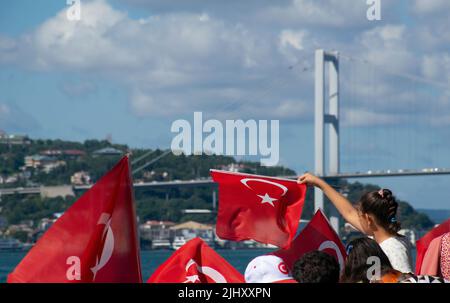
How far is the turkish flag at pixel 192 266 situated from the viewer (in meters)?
3.98

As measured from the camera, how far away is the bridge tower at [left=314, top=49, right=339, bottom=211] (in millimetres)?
38719

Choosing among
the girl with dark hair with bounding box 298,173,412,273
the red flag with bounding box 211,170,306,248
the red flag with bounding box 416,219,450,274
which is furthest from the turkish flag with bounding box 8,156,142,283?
the red flag with bounding box 416,219,450,274

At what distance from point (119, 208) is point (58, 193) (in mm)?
48983

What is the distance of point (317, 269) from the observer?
284cm

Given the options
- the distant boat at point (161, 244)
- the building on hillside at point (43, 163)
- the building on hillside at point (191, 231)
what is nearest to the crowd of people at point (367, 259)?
the building on hillside at point (191, 231)

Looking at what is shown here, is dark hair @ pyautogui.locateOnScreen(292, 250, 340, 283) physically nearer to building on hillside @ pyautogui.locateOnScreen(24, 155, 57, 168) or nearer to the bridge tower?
the bridge tower

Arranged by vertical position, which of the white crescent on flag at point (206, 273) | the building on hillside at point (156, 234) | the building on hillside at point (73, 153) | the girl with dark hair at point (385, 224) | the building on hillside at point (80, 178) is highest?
the building on hillside at point (73, 153)

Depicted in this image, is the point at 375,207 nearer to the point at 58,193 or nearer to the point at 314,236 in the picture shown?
the point at 314,236

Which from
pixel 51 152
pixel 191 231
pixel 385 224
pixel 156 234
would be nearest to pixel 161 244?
pixel 156 234

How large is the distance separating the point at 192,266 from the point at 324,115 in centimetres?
3672

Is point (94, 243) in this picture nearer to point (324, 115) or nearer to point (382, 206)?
point (382, 206)

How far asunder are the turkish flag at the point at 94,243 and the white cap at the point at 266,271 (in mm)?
937

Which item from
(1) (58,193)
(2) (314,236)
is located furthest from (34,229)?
(2) (314,236)

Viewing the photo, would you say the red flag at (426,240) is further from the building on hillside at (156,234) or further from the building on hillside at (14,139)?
the building on hillside at (14,139)
